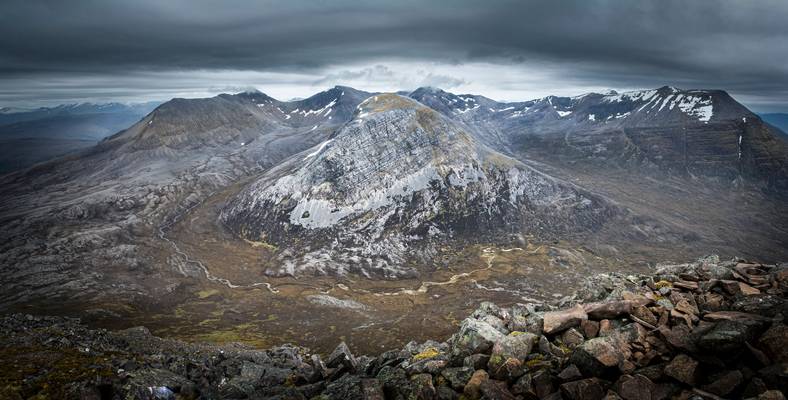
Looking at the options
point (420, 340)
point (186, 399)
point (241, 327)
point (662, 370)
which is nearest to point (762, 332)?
point (662, 370)

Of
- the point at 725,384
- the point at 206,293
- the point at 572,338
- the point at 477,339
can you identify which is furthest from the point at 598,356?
the point at 206,293

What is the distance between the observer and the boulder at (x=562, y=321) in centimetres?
2867

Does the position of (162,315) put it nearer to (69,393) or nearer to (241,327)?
(241,327)

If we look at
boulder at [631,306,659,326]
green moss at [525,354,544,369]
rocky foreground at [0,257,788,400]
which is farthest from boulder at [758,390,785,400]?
green moss at [525,354,544,369]

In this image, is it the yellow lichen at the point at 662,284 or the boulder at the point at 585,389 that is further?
the yellow lichen at the point at 662,284

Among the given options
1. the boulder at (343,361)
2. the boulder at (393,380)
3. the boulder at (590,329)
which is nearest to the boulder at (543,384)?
the boulder at (590,329)

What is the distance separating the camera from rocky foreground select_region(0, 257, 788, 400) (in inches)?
750

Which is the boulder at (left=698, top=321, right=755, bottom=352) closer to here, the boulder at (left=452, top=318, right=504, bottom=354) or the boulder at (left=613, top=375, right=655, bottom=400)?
the boulder at (left=613, top=375, right=655, bottom=400)

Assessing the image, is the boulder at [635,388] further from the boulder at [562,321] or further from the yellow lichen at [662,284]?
the yellow lichen at [662,284]

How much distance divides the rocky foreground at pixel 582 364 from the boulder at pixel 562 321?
0.08 m

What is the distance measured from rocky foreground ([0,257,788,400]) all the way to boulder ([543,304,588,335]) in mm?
81

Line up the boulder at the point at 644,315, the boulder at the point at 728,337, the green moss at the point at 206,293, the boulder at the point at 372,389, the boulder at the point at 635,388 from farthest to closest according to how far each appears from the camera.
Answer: the green moss at the point at 206,293 → the boulder at the point at 644,315 → the boulder at the point at 372,389 → the boulder at the point at 728,337 → the boulder at the point at 635,388

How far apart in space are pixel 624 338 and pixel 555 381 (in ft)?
17.9

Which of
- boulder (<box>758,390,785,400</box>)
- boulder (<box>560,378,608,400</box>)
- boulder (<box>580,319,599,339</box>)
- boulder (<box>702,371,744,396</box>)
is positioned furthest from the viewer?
boulder (<box>580,319,599,339</box>)
